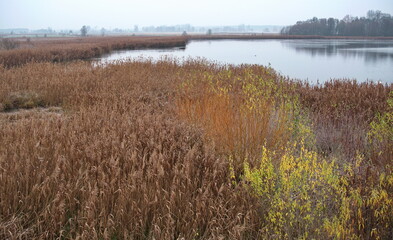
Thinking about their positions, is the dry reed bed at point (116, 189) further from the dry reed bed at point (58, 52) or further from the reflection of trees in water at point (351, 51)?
the reflection of trees in water at point (351, 51)

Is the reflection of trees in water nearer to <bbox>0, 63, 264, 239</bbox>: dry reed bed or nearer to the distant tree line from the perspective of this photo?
<bbox>0, 63, 264, 239</bbox>: dry reed bed

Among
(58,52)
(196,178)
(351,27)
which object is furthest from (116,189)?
(351,27)

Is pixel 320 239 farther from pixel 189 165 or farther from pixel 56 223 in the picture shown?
pixel 56 223

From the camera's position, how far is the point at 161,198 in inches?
138

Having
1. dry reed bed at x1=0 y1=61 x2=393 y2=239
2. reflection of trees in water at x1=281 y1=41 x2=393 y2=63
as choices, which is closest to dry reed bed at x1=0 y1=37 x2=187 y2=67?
dry reed bed at x1=0 y1=61 x2=393 y2=239

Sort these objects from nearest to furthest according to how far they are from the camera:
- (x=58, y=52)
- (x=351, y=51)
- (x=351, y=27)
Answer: (x=58, y=52) < (x=351, y=51) < (x=351, y=27)

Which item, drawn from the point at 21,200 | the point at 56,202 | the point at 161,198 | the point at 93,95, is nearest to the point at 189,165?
the point at 161,198

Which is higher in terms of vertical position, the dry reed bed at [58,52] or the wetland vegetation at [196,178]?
the dry reed bed at [58,52]

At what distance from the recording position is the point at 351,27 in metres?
90.6

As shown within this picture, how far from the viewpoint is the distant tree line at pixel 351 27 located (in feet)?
273

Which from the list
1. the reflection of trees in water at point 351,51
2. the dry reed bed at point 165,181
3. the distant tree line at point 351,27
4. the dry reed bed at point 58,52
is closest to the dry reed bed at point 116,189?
the dry reed bed at point 165,181

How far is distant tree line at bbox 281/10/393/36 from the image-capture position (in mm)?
83312

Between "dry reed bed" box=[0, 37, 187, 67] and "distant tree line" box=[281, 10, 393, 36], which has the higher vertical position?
"distant tree line" box=[281, 10, 393, 36]

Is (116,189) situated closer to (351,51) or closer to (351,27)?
(351,51)
